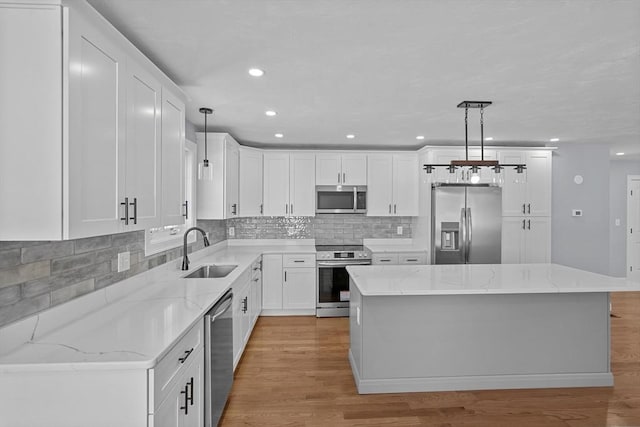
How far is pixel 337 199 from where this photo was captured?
16.3 feet

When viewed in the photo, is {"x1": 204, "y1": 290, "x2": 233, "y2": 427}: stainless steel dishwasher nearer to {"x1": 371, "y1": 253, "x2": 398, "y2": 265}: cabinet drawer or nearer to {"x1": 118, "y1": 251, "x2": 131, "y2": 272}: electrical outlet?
{"x1": 118, "y1": 251, "x2": 131, "y2": 272}: electrical outlet

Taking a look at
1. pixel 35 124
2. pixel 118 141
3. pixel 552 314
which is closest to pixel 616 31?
pixel 552 314

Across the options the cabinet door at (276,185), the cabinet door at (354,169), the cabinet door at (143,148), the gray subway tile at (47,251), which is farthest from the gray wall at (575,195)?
the gray subway tile at (47,251)

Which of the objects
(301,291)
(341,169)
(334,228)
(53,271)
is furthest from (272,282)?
(53,271)

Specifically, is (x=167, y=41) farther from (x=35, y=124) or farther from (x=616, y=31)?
(x=616, y=31)

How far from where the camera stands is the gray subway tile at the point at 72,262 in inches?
65.6

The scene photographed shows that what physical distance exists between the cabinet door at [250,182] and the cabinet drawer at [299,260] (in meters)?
0.77

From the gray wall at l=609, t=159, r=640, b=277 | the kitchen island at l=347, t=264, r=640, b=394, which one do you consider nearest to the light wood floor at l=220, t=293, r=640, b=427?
the kitchen island at l=347, t=264, r=640, b=394

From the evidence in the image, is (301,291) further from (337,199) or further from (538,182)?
(538,182)

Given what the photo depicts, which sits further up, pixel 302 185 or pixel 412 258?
pixel 302 185

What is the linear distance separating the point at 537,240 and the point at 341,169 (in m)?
2.87

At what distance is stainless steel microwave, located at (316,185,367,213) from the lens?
16.3 feet

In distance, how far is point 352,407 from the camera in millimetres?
2549

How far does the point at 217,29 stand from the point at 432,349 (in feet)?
8.74
